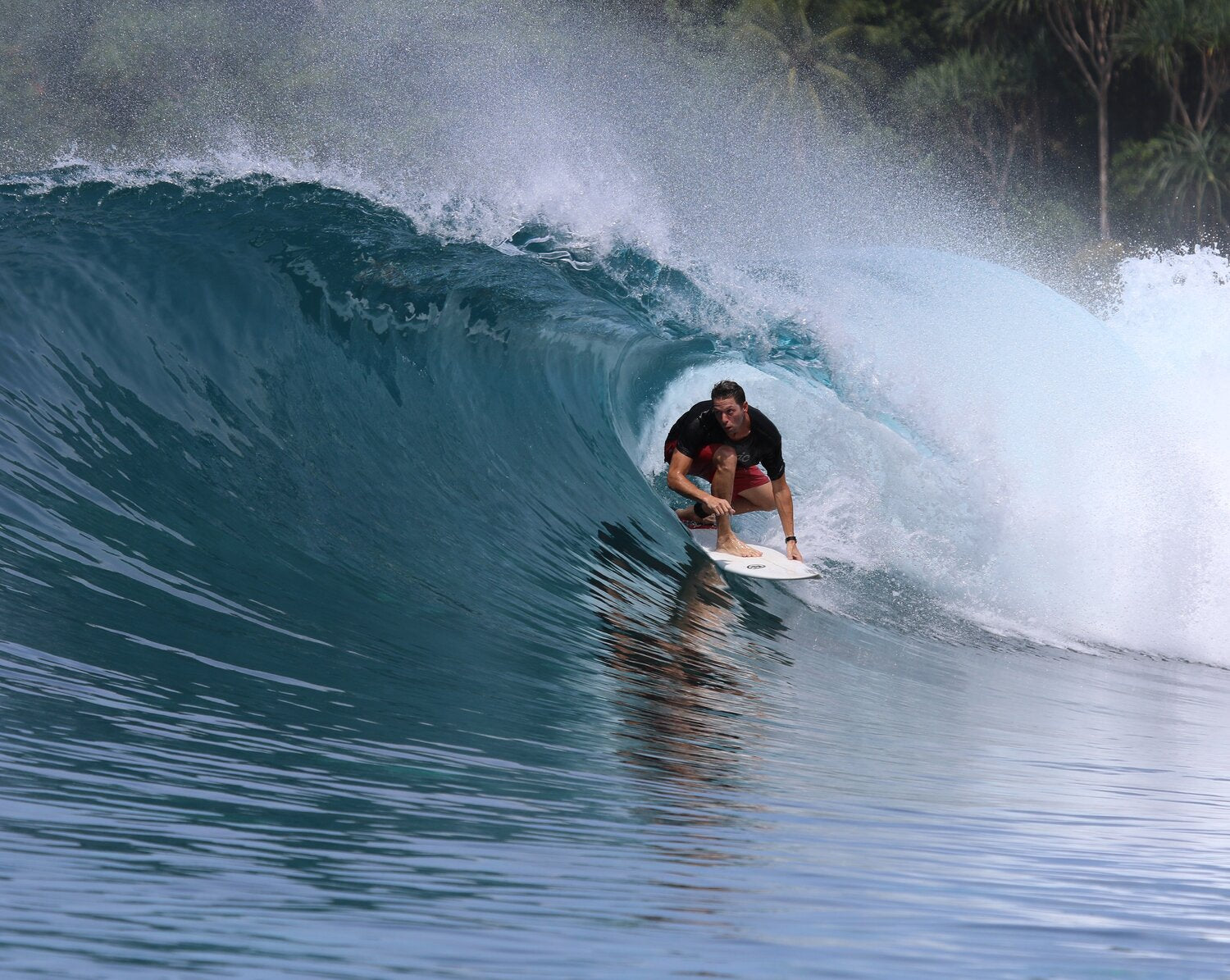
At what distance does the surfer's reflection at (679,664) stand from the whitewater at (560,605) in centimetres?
3

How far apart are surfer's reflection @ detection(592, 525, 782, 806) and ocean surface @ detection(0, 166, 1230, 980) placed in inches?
1.0

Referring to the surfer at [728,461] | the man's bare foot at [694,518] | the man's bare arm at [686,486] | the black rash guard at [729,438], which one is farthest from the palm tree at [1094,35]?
the man's bare arm at [686,486]

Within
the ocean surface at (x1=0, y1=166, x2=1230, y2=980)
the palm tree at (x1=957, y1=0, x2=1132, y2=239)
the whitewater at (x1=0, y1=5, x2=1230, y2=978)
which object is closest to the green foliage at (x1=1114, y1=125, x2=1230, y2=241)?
the palm tree at (x1=957, y1=0, x2=1132, y2=239)

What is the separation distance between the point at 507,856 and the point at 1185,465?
696 cm

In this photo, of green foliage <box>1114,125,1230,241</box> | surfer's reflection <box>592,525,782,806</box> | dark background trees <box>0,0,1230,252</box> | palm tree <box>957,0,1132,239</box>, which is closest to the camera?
surfer's reflection <box>592,525,782,806</box>

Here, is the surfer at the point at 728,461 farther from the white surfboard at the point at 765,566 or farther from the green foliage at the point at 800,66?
the green foliage at the point at 800,66

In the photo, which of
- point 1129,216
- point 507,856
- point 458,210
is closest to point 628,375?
point 458,210

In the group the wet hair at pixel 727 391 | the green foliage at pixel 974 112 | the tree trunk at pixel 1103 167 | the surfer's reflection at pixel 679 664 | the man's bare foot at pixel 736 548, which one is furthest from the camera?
the green foliage at pixel 974 112

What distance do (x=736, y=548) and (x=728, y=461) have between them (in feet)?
1.44

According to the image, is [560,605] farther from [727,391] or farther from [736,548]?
[736,548]

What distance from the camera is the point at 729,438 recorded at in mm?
6355

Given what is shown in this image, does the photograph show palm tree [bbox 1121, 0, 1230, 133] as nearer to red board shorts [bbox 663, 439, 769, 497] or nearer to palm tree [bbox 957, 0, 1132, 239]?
palm tree [bbox 957, 0, 1132, 239]

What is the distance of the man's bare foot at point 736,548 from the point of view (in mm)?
6495

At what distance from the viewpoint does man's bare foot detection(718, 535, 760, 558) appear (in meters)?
6.49
